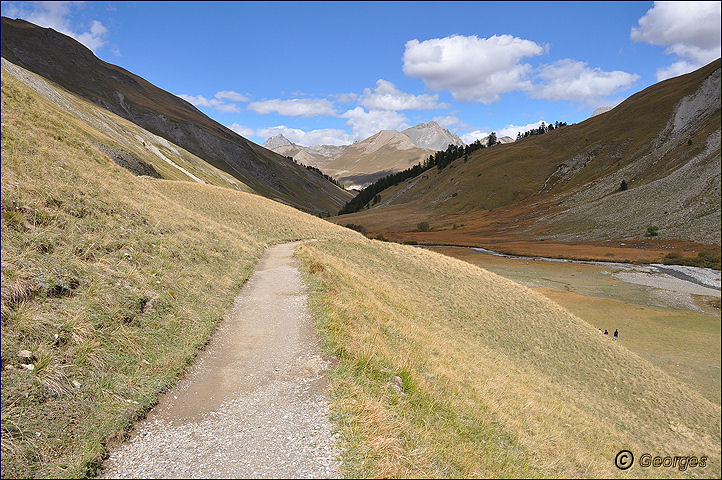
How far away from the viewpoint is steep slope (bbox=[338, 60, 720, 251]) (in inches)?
3250

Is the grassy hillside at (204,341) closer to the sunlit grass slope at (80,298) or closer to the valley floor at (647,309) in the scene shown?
the sunlit grass slope at (80,298)

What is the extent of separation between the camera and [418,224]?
5748 inches

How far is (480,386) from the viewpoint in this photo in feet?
53.4

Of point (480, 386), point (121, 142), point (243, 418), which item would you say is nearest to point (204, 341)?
point (243, 418)

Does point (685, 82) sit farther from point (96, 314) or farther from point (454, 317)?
point (96, 314)

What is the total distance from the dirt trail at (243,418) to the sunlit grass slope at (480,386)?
2.33 feet

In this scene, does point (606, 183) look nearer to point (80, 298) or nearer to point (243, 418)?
point (243, 418)

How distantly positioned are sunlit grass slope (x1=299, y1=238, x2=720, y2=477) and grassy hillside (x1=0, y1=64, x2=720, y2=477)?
9cm

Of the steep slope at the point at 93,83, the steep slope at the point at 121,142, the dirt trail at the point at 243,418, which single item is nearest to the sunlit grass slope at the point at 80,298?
the dirt trail at the point at 243,418

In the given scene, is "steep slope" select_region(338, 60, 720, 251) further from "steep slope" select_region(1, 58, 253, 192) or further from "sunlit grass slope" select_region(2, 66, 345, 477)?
"steep slope" select_region(1, 58, 253, 192)

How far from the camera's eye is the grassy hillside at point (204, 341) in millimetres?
7117

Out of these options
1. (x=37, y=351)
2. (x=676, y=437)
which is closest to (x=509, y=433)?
(x=37, y=351)

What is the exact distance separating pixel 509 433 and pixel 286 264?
63.1 ft

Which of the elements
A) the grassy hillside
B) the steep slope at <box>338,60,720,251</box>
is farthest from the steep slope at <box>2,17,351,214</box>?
the grassy hillside
